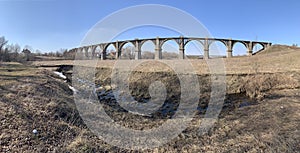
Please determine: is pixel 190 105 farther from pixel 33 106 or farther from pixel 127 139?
pixel 33 106

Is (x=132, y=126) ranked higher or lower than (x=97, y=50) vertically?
lower

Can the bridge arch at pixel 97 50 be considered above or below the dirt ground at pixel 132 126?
above

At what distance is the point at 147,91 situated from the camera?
15.4m

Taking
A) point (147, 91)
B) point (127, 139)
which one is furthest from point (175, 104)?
point (127, 139)

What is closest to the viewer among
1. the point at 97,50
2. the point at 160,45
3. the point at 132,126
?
the point at 132,126

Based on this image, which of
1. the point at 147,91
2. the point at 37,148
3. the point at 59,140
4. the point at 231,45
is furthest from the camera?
the point at 231,45

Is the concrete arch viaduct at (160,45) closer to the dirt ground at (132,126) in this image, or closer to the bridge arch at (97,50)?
the bridge arch at (97,50)

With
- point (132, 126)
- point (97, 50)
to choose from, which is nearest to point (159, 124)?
point (132, 126)

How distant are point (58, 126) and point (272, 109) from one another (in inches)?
358

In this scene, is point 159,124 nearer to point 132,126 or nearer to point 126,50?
point 132,126

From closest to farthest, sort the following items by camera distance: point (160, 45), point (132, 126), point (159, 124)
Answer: point (132, 126), point (159, 124), point (160, 45)

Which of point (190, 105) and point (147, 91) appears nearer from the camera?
point (190, 105)

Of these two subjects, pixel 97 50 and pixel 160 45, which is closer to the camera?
pixel 97 50

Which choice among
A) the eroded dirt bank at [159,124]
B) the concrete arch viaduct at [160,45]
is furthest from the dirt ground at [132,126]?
the concrete arch viaduct at [160,45]
